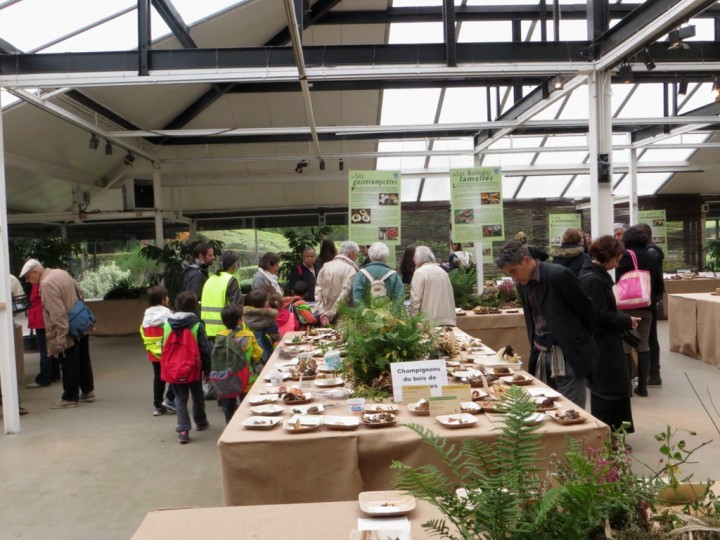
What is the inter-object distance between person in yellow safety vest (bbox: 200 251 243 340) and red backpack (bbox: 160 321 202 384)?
2.57 ft

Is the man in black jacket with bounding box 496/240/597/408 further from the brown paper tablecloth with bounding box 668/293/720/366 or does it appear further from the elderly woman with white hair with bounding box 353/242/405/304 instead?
the brown paper tablecloth with bounding box 668/293/720/366

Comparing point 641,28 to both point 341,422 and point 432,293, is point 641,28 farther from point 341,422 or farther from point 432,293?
point 341,422

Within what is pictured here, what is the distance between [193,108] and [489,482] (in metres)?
10.4

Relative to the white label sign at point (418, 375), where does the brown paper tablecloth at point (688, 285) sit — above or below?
below

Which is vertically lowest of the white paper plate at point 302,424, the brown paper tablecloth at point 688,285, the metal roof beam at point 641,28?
the brown paper tablecloth at point 688,285

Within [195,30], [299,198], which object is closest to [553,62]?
[195,30]

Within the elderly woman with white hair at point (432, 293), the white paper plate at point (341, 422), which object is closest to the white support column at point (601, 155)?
the elderly woman with white hair at point (432, 293)

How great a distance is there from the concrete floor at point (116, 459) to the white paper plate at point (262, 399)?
0.96m

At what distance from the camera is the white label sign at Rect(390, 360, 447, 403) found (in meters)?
3.04

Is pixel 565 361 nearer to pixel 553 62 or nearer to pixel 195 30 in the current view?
pixel 553 62

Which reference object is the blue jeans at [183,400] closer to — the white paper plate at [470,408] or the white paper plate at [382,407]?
the white paper plate at [382,407]

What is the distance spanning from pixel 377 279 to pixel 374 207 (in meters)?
2.80

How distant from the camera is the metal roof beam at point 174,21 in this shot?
6.44 m

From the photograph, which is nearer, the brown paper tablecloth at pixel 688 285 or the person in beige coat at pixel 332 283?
the person in beige coat at pixel 332 283
